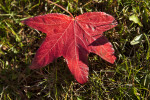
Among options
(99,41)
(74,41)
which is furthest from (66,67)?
(99,41)

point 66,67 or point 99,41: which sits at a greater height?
point 99,41

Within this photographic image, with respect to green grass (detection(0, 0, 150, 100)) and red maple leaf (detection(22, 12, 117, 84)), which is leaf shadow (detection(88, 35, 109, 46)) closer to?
red maple leaf (detection(22, 12, 117, 84))

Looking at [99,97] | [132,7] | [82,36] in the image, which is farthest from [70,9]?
[99,97]

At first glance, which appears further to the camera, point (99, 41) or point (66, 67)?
point (66, 67)

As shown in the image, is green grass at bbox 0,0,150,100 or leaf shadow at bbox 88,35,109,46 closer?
leaf shadow at bbox 88,35,109,46

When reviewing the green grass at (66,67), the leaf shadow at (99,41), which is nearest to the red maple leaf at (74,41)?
the leaf shadow at (99,41)

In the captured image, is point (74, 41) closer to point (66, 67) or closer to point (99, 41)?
point (99, 41)

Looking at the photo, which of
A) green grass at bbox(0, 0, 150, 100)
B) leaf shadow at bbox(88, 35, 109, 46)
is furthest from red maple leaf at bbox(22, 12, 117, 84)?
green grass at bbox(0, 0, 150, 100)
